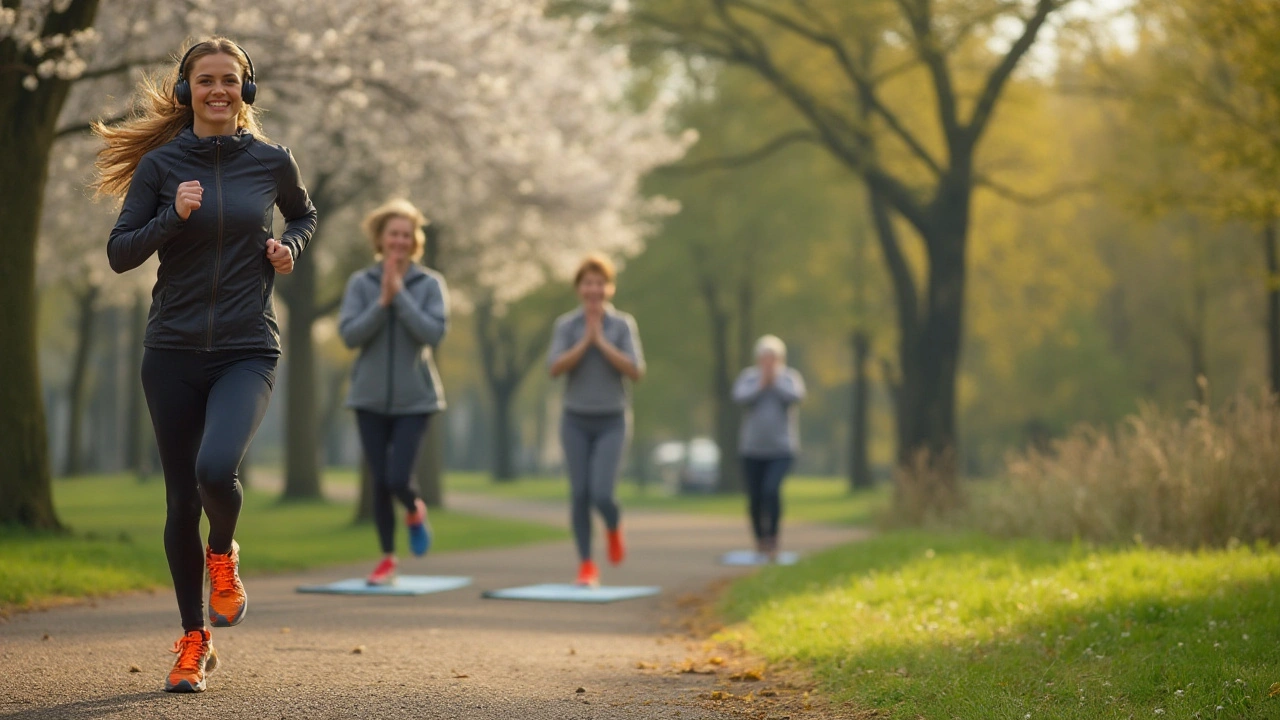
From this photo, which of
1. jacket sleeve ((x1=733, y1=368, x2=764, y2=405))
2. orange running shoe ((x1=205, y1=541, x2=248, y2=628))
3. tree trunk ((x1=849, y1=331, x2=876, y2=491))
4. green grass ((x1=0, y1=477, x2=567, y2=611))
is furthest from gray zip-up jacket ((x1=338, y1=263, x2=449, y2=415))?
tree trunk ((x1=849, y1=331, x2=876, y2=491))

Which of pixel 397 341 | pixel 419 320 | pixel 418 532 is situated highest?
pixel 419 320

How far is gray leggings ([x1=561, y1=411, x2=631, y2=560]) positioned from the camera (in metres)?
10.3

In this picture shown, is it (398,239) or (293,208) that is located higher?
(398,239)

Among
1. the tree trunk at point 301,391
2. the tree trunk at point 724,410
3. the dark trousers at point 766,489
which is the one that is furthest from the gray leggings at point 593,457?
the tree trunk at point 724,410

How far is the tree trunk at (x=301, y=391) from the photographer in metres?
23.7

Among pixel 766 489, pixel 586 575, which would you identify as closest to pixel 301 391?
pixel 766 489

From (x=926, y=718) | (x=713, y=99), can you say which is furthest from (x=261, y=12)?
(x=713, y=99)

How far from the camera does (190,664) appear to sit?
545cm

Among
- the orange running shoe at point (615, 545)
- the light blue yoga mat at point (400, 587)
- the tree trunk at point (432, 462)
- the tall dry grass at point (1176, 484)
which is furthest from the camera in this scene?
the tree trunk at point (432, 462)

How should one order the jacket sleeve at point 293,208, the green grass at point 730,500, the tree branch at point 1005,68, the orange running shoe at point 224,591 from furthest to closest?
the green grass at point 730,500, the tree branch at point 1005,68, the jacket sleeve at point 293,208, the orange running shoe at point 224,591

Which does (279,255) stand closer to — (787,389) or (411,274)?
(411,274)

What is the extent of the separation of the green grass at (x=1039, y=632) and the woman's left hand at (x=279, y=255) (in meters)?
2.65

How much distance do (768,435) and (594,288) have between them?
4.37 m

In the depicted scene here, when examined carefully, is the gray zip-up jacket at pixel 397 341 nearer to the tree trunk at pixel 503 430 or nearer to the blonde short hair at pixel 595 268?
the blonde short hair at pixel 595 268
